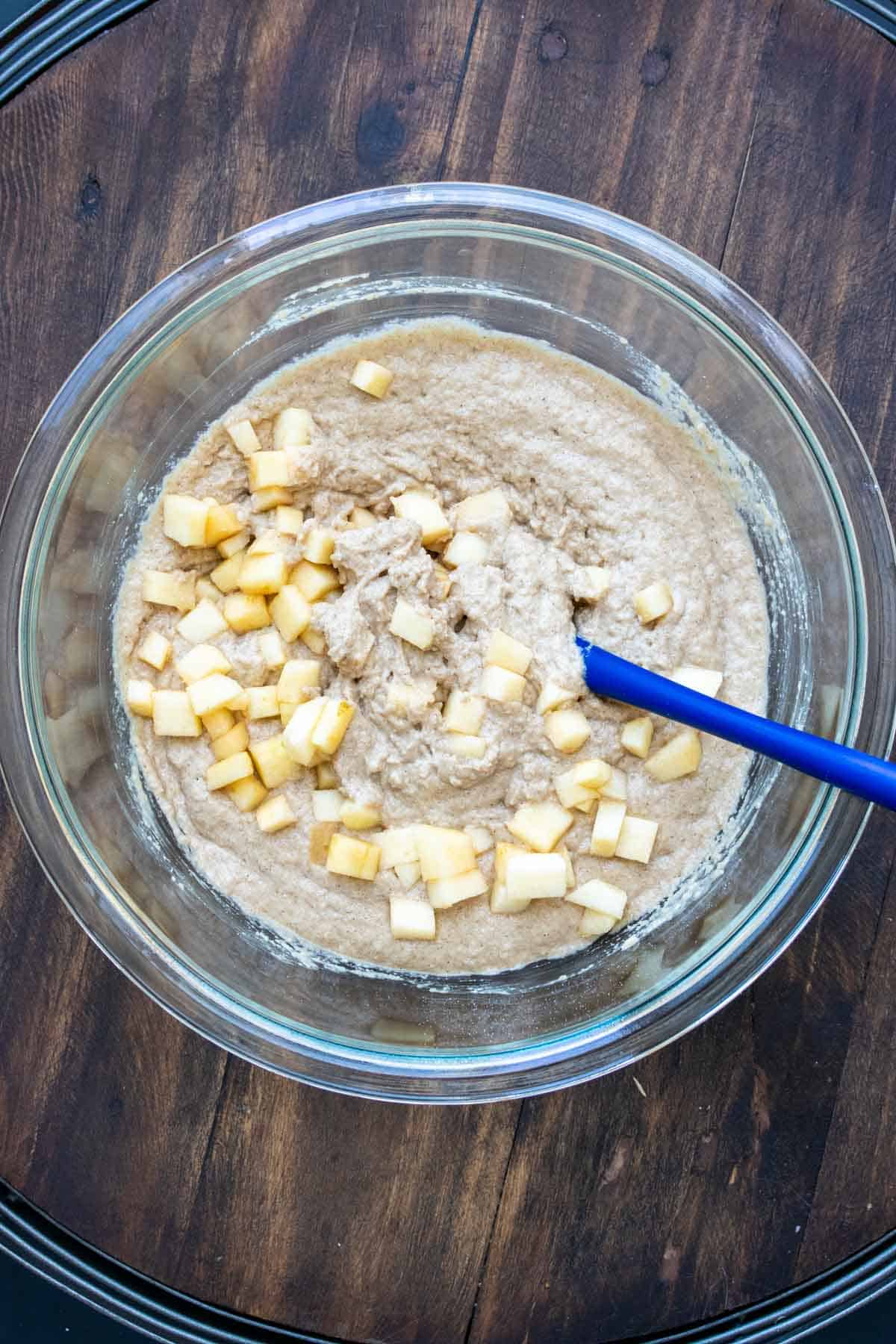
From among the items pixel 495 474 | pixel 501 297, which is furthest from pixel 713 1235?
pixel 501 297

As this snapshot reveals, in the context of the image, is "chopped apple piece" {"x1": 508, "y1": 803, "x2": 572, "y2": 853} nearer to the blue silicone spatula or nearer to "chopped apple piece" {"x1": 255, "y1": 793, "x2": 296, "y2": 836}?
the blue silicone spatula

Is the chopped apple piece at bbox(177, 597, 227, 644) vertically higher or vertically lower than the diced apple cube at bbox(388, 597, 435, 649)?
lower

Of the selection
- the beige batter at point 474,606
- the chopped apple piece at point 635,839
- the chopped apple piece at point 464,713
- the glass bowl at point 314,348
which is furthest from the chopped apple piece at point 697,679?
the chopped apple piece at point 464,713

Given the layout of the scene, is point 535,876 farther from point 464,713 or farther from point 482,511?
point 482,511

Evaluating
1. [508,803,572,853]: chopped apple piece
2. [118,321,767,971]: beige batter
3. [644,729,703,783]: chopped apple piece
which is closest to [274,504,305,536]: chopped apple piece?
[118,321,767,971]: beige batter

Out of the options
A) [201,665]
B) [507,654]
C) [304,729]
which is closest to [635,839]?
[507,654]
